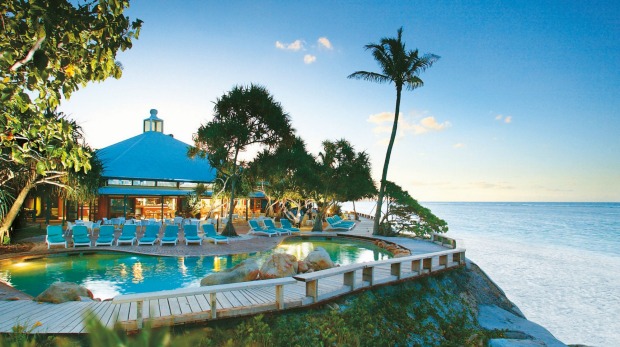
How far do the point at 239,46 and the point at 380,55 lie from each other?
734 centimetres

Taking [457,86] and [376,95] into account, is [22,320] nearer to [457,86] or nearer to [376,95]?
[376,95]

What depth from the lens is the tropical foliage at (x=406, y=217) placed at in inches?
645

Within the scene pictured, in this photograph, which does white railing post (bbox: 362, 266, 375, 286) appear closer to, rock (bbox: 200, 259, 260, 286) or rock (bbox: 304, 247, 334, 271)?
rock (bbox: 304, 247, 334, 271)

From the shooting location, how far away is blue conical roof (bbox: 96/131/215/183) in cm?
2462

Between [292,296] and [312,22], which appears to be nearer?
[292,296]

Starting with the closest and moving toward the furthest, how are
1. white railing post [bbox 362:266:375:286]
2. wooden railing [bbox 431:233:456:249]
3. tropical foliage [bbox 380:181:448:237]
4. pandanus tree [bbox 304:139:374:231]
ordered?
white railing post [bbox 362:266:375:286]
wooden railing [bbox 431:233:456:249]
tropical foliage [bbox 380:181:448:237]
pandanus tree [bbox 304:139:374:231]

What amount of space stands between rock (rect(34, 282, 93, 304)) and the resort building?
15.8m

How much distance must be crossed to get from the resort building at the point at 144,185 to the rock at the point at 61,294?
52.0 ft

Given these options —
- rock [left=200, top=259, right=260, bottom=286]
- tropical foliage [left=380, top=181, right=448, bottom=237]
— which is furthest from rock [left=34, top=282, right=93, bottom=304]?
tropical foliage [left=380, top=181, right=448, bottom=237]

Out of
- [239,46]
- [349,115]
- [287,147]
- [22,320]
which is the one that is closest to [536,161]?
[349,115]

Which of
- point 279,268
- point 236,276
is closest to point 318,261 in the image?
point 279,268

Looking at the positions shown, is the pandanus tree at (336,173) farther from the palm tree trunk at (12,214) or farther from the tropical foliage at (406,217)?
the palm tree trunk at (12,214)

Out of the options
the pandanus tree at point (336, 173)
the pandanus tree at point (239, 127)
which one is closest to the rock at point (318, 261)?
the pandanus tree at point (239, 127)

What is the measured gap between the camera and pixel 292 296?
22.1 feet
